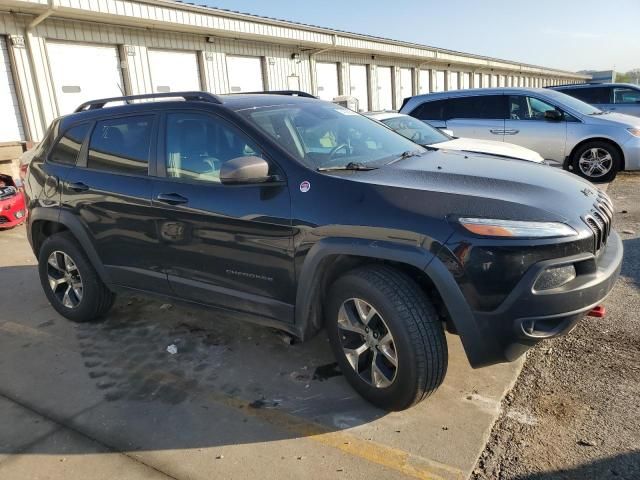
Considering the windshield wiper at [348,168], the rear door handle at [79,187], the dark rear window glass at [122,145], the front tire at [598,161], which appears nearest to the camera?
the windshield wiper at [348,168]

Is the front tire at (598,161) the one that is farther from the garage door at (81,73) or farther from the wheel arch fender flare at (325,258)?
the garage door at (81,73)

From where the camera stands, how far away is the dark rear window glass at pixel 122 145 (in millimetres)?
3686

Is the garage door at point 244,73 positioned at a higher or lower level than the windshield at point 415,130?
higher

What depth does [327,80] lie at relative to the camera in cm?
1875

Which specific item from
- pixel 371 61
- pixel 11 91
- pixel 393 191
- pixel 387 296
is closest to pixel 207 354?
pixel 387 296

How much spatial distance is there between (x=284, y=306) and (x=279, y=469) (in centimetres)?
92

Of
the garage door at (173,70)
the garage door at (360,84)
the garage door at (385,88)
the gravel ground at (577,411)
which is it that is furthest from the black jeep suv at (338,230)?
the garage door at (385,88)

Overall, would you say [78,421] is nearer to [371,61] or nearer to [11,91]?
[11,91]

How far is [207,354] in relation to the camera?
3725 mm

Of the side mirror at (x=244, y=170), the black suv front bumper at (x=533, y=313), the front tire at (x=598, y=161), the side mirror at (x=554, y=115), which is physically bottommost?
the front tire at (x=598, y=161)

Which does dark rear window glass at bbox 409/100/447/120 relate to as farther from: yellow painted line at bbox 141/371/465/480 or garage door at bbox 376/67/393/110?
garage door at bbox 376/67/393/110

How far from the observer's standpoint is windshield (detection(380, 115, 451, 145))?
24.3ft

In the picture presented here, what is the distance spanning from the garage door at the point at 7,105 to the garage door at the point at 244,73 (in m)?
5.89

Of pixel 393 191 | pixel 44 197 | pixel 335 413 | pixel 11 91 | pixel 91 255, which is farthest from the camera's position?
pixel 11 91
